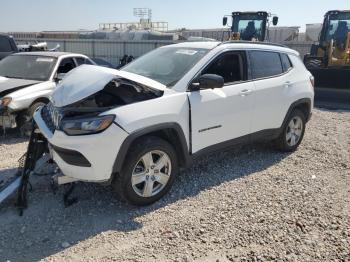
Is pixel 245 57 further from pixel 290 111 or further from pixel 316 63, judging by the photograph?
pixel 316 63

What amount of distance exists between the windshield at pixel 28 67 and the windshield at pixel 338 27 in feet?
34.3

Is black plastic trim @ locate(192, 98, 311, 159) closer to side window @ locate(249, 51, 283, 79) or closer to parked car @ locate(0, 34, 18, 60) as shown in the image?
side window @ locate(249, 51, 283, 79)

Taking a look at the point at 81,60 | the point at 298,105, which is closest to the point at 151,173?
the point at 298,105

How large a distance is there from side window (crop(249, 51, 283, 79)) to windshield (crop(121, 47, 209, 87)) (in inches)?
34.5

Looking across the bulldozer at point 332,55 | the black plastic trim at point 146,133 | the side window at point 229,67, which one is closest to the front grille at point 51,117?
the black plastic trim at point 146,133

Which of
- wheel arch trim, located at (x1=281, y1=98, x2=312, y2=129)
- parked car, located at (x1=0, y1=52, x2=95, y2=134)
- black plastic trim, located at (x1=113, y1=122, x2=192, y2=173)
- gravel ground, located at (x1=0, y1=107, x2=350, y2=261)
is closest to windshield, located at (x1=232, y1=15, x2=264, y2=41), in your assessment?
parked car, located at (x1=0, y1=52, x2=95, y2=134)

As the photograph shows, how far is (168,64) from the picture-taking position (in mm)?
4816

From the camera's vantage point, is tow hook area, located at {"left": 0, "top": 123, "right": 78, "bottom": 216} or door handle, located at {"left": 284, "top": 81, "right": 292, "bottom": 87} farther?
door handle, located at {"left": 284, "top": 81, "right": 292, "bottom": 87}

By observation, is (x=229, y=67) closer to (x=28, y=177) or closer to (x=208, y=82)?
(x=208, y=82)

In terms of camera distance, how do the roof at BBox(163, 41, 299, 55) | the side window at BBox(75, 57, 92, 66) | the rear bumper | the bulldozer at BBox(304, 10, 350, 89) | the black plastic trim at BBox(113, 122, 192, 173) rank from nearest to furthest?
the rear bumper < the black plastic trim at BBox(113, 122, 192, 173) < the roof at BBox(163, 41, 299, 55) < the side window at BBox(75, 57, 92, 66) < the bulldozer at BBox(304, 10, 350, 89)

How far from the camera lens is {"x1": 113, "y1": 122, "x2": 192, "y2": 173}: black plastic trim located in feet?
12.3

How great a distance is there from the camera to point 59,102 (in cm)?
388

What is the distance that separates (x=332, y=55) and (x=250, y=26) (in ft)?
12.7

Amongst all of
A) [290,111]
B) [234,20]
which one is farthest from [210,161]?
[234,20]
